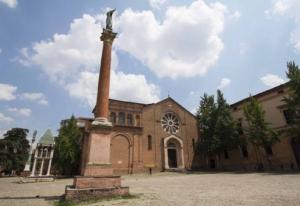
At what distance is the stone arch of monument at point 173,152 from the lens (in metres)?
29.0

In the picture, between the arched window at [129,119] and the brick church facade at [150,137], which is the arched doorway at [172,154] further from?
the arched window at [129,119]

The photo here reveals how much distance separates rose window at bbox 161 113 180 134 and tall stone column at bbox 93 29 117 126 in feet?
67.9

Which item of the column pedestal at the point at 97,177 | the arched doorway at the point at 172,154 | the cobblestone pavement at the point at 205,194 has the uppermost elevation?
the arched doorway at the point at 172,154

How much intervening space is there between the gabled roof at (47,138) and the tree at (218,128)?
2085cm

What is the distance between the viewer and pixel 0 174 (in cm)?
3822

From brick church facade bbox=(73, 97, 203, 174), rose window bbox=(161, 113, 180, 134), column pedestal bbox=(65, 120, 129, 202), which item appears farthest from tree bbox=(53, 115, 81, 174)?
column pedestal bbox=(65, 120, 129, 202)

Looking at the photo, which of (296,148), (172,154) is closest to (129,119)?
(172,154)

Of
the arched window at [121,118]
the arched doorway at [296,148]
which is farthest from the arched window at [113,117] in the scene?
the arched doorway at [296,148]

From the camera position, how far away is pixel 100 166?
9.03 meters

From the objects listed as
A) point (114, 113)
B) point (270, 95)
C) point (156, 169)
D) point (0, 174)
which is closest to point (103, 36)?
point (114, 113)

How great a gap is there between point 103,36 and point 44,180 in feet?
62.8

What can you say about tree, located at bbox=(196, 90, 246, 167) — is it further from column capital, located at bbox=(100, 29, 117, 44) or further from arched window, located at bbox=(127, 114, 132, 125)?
column capital, located at bbox=(100, 29, 117, 44)

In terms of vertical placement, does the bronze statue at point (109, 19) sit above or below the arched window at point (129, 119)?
above

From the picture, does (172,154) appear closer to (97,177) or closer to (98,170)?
(98,170)
